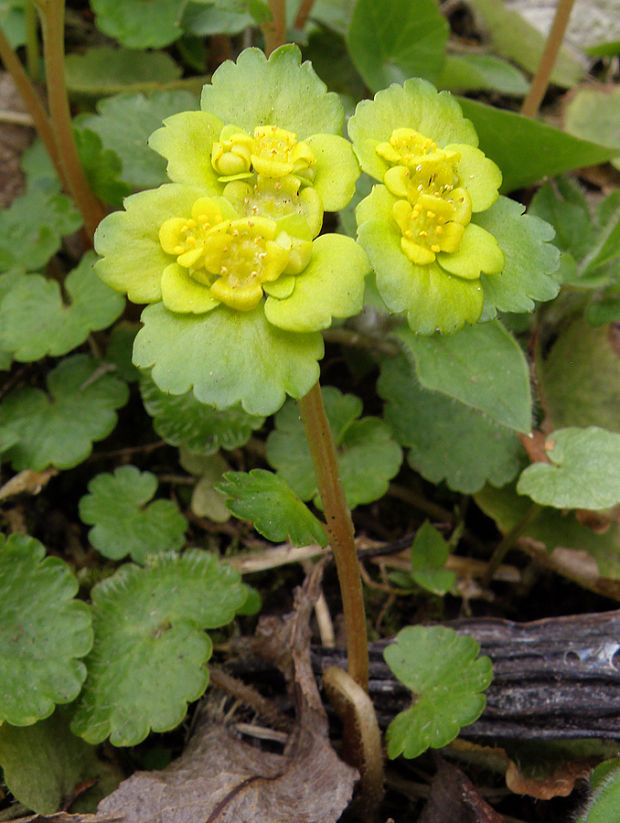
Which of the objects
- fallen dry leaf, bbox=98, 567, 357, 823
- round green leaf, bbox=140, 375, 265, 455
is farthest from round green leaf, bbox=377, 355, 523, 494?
fallen dry leaf, bbox=98, 567, 357, 823

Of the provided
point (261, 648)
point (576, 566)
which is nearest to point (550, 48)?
point (576, 566)

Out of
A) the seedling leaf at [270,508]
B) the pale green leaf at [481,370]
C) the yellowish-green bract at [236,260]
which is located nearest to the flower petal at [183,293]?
the yellowish-green bract at [236,260]

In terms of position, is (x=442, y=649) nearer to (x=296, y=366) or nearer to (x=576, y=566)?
(x=576, y=566)

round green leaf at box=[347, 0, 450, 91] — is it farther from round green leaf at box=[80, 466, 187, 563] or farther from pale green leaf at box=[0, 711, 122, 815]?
pale green leaf at box=[0, 711, 122, 815]

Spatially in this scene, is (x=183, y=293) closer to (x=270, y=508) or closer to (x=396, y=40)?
(x=270, y=508)

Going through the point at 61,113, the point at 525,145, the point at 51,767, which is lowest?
the point at 51,767

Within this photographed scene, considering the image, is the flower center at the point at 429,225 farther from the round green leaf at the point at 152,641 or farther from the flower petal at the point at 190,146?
the round green leaf at the point at 152,641

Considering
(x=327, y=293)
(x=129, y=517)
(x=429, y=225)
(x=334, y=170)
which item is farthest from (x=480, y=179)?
(x=129, y=517)
